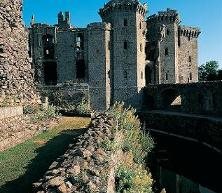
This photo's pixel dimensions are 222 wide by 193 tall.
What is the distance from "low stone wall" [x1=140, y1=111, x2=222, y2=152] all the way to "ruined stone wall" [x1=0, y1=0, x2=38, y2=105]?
46.9 feet

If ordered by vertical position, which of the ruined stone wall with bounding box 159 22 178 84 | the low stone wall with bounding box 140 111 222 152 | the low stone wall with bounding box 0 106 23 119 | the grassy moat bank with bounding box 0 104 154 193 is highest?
the ruined stone wall with bounding box 159 22 178 84

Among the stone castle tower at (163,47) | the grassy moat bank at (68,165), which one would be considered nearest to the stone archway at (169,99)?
the stone castle tower at (163,47)

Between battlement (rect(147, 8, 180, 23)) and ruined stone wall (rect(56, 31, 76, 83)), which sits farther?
battlement (rect(147, 8, 180, 23))

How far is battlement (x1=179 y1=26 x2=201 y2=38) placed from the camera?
60.6 m

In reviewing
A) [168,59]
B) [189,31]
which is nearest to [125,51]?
[168,59]

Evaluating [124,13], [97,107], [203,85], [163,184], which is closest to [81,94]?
[97,107]

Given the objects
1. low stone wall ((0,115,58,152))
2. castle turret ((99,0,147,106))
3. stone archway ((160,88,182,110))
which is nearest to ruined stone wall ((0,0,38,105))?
low stone wall ((0,115,58,152))

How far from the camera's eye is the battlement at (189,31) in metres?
60.6

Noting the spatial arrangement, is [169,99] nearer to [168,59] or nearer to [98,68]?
[168,59]

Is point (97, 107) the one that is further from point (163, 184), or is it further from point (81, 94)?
point (163, 184)

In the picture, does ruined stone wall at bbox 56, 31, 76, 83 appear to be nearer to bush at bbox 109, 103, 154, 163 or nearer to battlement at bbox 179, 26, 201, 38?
battlement at bbox 179, 26, 201, 38

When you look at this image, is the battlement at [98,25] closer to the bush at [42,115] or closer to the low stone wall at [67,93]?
the low stone wall at [67,93]

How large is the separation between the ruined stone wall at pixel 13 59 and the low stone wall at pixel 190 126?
1428cm

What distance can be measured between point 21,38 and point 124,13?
3082cm
